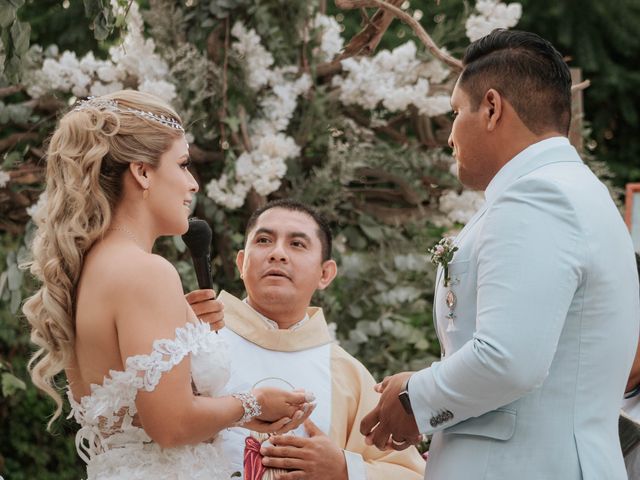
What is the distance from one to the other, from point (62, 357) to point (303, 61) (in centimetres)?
268

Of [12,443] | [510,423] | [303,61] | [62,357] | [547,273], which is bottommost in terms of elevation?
[12,443]

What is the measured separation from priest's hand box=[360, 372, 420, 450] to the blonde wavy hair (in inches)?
31.7

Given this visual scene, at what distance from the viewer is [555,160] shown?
2.48m

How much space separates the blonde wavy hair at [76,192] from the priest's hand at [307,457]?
2.25 feet

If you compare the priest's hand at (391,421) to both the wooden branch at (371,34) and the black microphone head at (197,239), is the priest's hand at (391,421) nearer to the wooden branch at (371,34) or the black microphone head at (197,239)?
the black microphone head at (197,239)

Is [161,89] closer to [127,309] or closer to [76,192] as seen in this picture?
[76,192]

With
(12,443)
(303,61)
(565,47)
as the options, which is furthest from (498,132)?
(565,47)

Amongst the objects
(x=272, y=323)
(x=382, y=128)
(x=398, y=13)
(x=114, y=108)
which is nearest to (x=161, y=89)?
(x=398, y=13)

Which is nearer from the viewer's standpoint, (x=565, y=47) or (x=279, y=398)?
(x=279, y=398)

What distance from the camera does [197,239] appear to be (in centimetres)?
294

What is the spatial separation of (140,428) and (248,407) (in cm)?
28

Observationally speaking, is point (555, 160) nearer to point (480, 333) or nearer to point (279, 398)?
point (480, 333)

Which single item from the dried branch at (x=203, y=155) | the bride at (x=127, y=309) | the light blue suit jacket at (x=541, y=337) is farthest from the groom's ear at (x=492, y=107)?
the dried branch at (x=203, y=155)

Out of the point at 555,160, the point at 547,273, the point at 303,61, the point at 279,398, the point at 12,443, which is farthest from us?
the point at 12,443
